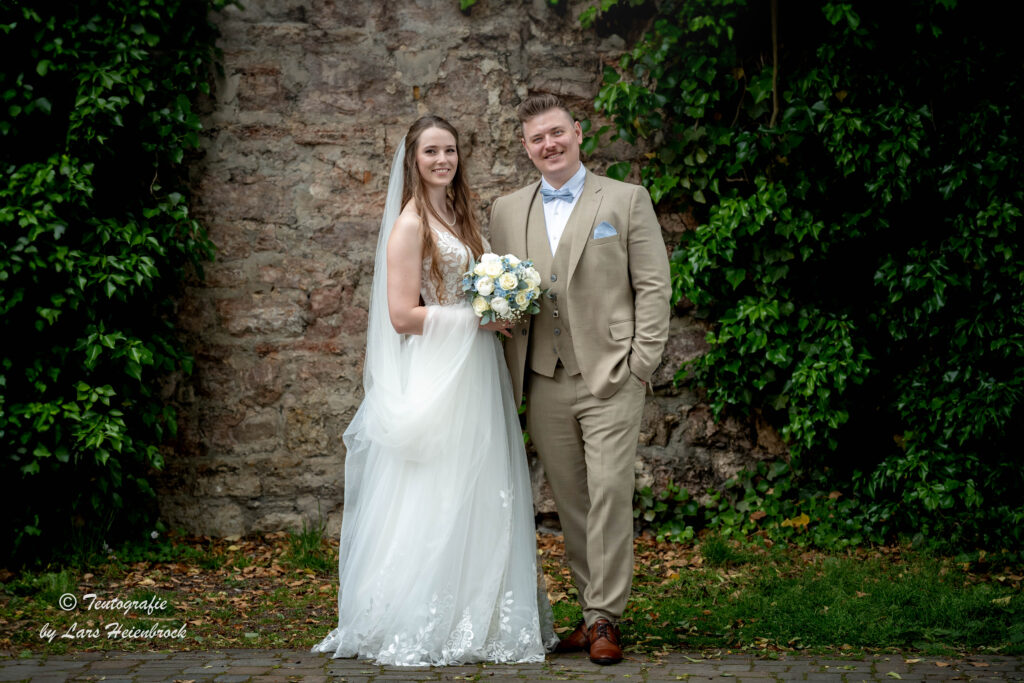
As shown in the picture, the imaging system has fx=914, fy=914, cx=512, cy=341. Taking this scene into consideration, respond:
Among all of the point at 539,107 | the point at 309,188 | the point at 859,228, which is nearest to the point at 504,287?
the point at 539,107

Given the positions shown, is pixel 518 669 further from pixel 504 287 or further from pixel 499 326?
pixel 504 287

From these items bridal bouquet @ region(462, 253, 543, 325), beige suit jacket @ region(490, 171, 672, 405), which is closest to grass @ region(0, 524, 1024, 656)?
beige suit jacket @ region(490, 171, 672, 405)

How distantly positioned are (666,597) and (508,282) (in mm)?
2019

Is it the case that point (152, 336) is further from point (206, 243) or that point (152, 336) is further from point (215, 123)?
point (215, 123)

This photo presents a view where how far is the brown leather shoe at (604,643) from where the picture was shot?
3564 millimetres

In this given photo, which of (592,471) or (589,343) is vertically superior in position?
(589,343)

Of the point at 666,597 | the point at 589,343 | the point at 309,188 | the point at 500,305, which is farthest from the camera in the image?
the point at 309,188

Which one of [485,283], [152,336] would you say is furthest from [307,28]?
[485,283]

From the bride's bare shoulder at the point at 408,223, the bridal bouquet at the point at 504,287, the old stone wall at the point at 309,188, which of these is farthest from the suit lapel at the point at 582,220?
the old stone wall at the point at 309,188

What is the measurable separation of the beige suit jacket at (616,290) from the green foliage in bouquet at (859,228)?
168cm

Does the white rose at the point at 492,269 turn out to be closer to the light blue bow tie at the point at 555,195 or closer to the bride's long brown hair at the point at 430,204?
the bride's long brown hair at the point at 430,204

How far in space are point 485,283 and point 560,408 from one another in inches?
25.5

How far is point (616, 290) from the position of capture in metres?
3.80

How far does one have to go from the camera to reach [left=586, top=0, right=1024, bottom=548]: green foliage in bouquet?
16.7 feet
